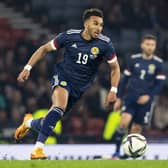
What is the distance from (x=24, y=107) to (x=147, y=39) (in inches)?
125

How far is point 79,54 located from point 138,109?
11.1ft

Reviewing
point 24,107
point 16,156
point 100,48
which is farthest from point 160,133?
point 100,48

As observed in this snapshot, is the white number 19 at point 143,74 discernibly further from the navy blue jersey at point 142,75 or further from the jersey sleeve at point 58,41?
the jersey sleeve at point 58,41

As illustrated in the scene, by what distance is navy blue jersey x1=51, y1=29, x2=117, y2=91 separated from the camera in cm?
959

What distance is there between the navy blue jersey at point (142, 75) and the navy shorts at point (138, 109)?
0.12 m

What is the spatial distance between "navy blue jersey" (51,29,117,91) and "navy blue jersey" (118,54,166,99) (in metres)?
2.91

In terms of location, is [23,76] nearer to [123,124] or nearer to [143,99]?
[143,99]

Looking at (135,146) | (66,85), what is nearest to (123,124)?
(135,146)

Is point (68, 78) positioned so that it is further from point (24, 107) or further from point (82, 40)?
point (24, 107)

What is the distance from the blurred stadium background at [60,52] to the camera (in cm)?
1428

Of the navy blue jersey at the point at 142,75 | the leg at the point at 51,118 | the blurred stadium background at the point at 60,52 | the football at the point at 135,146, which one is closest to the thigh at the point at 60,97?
the leg at the point at 51,118

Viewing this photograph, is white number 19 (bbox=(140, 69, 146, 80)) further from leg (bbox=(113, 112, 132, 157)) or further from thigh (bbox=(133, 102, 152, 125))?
leg (bbox=(113, 112, 132, 157))

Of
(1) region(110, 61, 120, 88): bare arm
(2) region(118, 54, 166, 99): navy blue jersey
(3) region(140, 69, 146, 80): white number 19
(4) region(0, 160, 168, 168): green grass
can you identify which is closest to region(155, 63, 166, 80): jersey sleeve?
(2) region(118, 54, 166, 99): navy blue jersey

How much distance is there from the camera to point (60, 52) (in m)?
16.2
